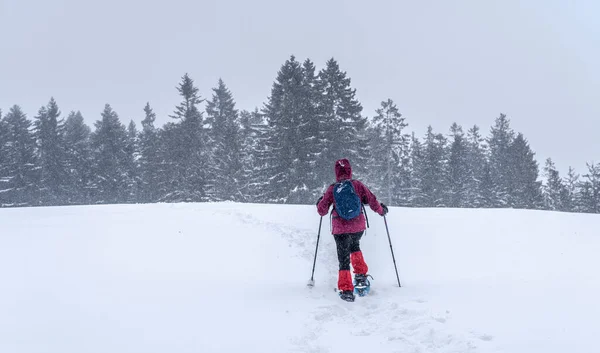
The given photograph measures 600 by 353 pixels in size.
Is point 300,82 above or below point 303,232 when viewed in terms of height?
above

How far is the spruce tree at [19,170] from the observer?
159ft

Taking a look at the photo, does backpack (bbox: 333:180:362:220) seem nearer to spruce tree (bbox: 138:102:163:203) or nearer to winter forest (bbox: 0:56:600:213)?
winter forest (bbox: 0:56:600:213)

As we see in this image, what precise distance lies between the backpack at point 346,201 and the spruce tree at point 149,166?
142ft

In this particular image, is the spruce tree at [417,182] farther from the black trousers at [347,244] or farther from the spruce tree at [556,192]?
the black trousers at [347,244]

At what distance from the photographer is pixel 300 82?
39.1 m

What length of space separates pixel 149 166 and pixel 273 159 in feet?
77.3

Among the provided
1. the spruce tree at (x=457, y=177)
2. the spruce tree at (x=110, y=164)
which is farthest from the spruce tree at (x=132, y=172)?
the spruce tree at (x=457, y=177)

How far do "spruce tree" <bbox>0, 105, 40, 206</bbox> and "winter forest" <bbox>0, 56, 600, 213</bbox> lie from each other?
12 centimetres

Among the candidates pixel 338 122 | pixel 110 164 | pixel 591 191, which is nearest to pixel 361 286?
pixel 338 122

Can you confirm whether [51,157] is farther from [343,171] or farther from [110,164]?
[343,171]

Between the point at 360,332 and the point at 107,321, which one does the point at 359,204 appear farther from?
the point at 107,321

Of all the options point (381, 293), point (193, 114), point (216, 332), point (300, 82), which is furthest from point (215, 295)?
point (193, 114)

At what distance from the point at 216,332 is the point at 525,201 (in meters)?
54.7

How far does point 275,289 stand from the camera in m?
7.33
